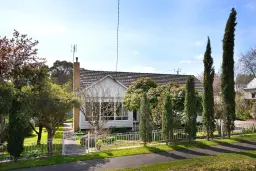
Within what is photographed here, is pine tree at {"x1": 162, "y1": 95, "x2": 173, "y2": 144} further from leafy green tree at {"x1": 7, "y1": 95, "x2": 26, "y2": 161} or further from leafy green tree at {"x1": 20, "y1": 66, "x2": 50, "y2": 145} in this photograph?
leafy green tree at {"x1": 7, "y1": 95, "x2": 26, "y2": 161}

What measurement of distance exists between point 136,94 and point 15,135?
10244 mm

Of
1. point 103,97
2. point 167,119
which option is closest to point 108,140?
point 167,119

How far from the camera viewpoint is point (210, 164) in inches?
434

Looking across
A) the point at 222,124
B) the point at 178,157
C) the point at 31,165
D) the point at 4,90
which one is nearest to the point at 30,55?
the point at 4,90

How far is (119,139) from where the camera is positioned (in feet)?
54.3

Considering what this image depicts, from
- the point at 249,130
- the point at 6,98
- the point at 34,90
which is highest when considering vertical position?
the point at 34,90

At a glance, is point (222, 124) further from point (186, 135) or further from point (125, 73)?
point (125, 73)

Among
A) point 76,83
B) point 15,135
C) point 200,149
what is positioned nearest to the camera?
point 15,135

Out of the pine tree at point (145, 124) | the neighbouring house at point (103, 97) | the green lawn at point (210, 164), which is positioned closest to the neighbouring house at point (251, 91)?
the neighbouring house at point (103, 97)

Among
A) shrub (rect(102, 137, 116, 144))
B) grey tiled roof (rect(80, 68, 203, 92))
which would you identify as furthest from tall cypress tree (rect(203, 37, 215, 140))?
grey tiled roof (rect(80, 68, 203, 92))

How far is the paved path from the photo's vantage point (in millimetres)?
11078

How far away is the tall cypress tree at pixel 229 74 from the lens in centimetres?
1772

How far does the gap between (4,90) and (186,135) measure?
11.5 meters

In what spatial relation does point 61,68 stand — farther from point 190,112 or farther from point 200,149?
point 200,149
